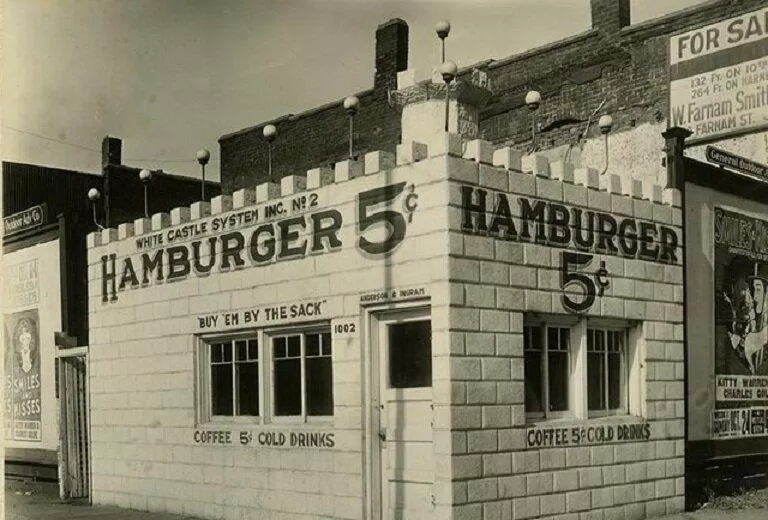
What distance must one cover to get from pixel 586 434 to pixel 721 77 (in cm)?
704

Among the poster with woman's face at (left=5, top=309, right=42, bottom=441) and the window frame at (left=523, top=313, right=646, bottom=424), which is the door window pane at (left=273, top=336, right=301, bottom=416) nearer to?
the window frame at (left=523, top=313, right=646, bottom=424)

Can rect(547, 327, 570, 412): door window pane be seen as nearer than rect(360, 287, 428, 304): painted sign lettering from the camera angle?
No

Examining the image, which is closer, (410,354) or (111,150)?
(410,354)

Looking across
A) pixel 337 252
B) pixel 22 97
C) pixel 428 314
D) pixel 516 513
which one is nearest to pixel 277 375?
pixel 337 252

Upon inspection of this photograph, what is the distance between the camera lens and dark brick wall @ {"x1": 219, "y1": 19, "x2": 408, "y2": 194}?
22109mm

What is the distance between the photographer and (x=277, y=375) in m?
11.7

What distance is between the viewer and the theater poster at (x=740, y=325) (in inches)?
510

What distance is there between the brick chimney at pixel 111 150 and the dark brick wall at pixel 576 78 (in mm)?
9098

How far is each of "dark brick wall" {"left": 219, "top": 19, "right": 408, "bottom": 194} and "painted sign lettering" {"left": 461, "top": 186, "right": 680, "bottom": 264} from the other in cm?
1046

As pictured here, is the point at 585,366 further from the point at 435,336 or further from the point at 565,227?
the point at 435,336

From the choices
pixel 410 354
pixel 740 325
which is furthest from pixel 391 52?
pixel 410 354

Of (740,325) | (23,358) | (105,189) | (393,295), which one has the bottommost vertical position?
(23,358)

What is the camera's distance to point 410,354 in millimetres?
10141

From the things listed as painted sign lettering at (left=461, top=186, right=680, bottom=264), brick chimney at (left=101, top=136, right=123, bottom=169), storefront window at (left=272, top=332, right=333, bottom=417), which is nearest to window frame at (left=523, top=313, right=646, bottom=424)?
painted sign lettering at (left=461, top=186, right=680, bottom=264)
